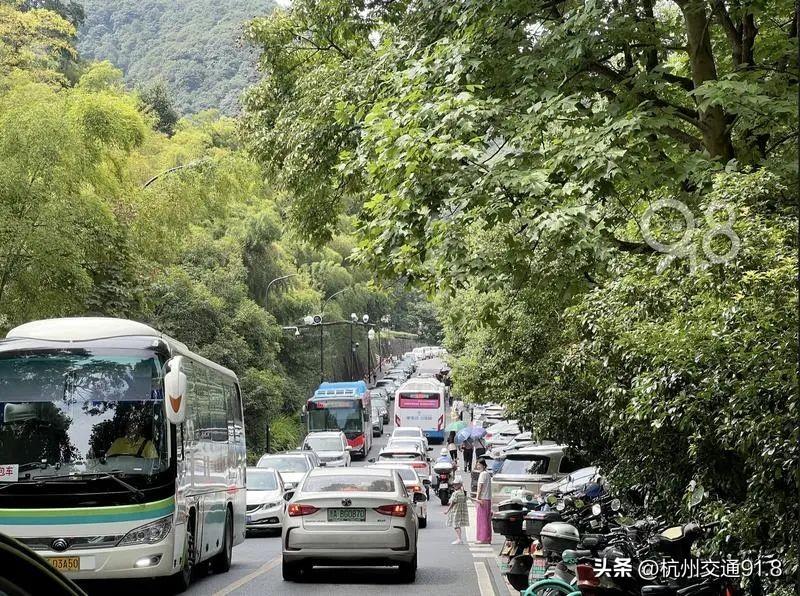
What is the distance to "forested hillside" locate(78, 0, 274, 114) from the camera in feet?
542

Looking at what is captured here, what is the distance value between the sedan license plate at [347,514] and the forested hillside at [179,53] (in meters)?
143

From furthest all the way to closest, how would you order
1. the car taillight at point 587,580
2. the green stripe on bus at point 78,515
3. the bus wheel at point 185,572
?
the bus wheel at point 185,572
the green stripe on bus at point 78,515
the car taillight at point 587,580

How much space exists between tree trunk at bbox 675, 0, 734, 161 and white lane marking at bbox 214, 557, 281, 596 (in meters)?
7.72

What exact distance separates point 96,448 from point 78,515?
2.53ft

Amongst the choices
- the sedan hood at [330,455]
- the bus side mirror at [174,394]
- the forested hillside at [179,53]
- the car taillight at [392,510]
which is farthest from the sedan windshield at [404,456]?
the forested hillside at [179,53]

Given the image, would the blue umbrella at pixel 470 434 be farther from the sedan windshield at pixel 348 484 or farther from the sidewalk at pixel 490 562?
the sedan windshield at pixel 348 484

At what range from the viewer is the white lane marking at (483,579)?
580 inches

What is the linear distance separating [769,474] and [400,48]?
9.45 meters

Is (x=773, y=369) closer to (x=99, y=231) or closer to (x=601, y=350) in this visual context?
(x=601, y=350)

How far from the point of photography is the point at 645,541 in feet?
33.1

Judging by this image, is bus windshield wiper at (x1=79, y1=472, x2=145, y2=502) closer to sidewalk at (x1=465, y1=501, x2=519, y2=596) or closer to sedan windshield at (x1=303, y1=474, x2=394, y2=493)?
sedan windshield at (x1=303, y1=474, x2=394, y2=493)

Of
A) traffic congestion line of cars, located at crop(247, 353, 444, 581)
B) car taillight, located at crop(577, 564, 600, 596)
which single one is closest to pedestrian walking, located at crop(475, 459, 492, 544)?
traffic congestion line of cars, located at crop(247, 353, 444, 581)

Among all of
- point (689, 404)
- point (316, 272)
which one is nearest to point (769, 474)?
point (689, 404)

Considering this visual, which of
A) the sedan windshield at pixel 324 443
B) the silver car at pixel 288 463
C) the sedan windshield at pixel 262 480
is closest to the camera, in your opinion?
the sedan windshield at pixel 262 480
